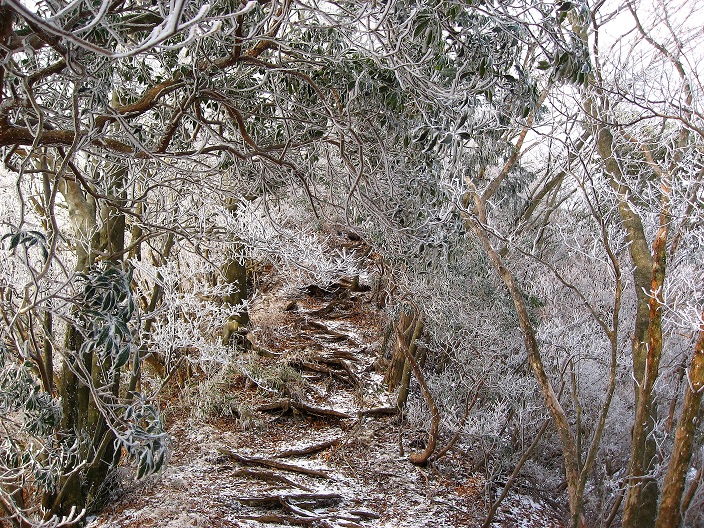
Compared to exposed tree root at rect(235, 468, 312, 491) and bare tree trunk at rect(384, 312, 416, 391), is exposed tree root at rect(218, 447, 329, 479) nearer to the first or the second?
exposed tree root at rect(235, 468, 312, 491)

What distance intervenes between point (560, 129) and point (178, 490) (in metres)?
5.75

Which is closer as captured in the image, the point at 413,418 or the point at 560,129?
the point at 560,129

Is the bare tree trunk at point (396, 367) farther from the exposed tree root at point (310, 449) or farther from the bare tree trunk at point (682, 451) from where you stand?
the bare tree trunk at point (682, 451)

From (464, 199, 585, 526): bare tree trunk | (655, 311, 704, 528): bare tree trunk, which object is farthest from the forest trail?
(655, 311, 704, 528): bare tree trunk

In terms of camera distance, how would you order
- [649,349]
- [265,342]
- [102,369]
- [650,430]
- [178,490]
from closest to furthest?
[649,349]
[650,430]
[102,369]
[178,490]
[265,342]

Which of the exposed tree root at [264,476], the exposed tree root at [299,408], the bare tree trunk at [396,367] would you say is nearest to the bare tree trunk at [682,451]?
the exposed tree root at [264,476]

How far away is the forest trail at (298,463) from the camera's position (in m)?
6.03

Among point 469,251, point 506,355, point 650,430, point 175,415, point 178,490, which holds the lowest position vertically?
point 178,490

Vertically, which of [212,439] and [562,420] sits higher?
[562,420]

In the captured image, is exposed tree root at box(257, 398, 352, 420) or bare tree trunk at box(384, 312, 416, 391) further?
exposed tree root at box(257, 398, 352, 420)

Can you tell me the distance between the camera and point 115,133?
3.46m

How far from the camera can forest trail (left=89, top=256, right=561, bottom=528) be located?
6.03 meters

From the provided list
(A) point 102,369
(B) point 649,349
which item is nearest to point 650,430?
(B) point 649,349

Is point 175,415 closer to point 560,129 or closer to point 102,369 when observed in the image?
point 102,369
